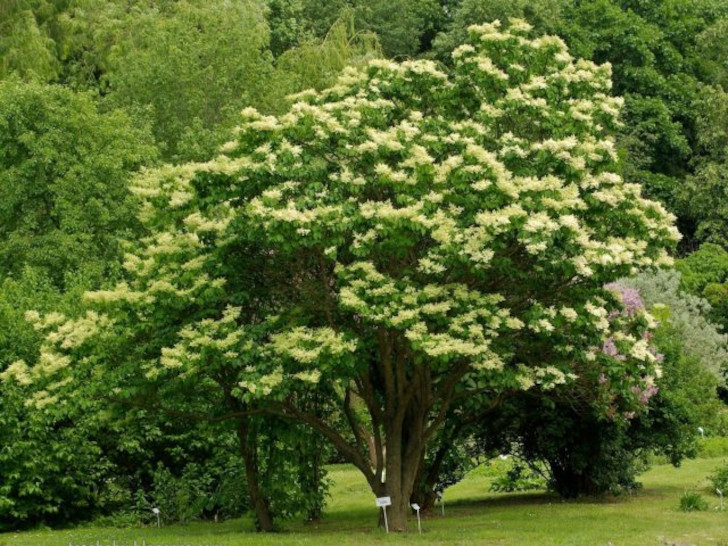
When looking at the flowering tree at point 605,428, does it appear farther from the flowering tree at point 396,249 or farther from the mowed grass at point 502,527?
the flowering tree at point 396,249

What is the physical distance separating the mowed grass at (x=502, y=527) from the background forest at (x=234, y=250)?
2.59 ft

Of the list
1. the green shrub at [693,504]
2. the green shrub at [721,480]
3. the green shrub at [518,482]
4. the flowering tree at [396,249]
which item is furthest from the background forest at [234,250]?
the green shrub at [693,504]

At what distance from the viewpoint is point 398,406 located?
59.0 ft

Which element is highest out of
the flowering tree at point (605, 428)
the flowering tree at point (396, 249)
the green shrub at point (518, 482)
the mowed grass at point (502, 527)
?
the flowering tree at point (396, 249)

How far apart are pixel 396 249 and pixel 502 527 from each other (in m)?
5.75

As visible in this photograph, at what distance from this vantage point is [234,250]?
57.2 ft

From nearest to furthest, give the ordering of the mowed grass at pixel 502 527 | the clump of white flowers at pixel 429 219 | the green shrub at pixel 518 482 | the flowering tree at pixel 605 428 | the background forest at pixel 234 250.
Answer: the clump of white flowers at pixel 429 219
the mowed grass at pixel 502 527
the background forest at pixel 234 250
the flowering tree at pixel 605 428
the green shrub at pixel 518 482

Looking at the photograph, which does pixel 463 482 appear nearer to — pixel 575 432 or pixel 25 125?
pixel 575 432

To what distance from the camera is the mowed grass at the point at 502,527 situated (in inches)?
664

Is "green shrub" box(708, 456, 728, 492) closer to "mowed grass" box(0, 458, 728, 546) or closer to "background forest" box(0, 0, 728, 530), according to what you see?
"mowed grass" box(0, 458, 728, 546)

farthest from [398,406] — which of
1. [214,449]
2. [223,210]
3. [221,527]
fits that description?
[214,449]

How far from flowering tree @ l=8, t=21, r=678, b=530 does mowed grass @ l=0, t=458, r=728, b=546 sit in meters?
1.48

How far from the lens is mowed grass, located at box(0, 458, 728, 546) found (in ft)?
55.3

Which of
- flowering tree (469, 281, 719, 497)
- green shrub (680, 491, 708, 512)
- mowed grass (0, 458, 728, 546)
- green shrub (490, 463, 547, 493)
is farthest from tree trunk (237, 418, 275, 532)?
green shrub (490, 463, 547, 493)
